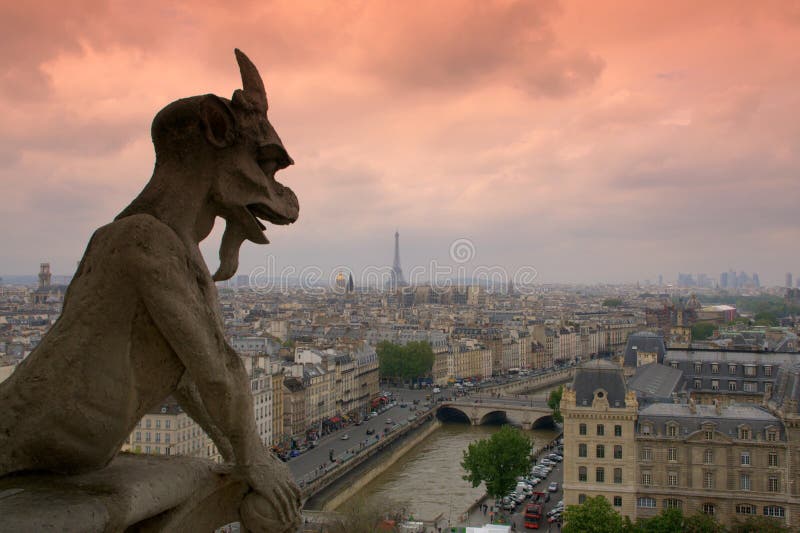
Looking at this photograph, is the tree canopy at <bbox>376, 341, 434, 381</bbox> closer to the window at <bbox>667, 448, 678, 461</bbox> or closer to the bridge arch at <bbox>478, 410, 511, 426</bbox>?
the bridge arch at <bbox>478, 410, 511, 426</bbox>

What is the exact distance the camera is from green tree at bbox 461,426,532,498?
2772 cm

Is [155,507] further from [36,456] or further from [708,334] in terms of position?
[708,334]

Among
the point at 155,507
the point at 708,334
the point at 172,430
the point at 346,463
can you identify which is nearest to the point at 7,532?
the point at 155,507

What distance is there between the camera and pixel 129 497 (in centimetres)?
275

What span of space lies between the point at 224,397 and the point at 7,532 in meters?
0.83

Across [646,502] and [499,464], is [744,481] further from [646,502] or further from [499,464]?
[499,464]

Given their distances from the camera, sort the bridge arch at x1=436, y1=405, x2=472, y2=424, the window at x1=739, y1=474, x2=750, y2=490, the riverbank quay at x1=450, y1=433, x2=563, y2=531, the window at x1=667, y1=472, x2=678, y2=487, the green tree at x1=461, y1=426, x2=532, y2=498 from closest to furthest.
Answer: the window at x1=739, y1=474, x2=750, y2=490 → the window at x1=667, y1=472, x2=678, y2=487 → the riverbank quay at x1=450, y1=433, x2=563, y2=531 → the green tree at x1=461, y1=426, x2=532, y2=498 → the bridge arch at x1=436, y1=405, x2=472, y2=424

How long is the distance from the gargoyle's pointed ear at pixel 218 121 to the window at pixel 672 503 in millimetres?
23123

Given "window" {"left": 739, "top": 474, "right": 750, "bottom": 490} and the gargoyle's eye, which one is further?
"window" {"left": 739, "top": 474, "right": 750, "bottom": 490}

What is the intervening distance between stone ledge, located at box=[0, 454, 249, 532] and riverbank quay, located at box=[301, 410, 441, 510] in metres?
21.8

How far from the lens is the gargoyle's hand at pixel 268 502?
3090 millimetres

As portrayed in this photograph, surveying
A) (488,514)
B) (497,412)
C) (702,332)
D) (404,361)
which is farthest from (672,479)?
(702,332)

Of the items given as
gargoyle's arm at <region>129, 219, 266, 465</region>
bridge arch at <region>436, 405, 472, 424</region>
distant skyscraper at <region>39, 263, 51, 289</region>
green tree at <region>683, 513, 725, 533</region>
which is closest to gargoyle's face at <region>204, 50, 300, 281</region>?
gargoyle's arm at <region>129, 219, 266, 465</region>

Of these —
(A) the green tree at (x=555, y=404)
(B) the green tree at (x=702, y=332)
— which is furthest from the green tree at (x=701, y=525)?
(B) the green tree at (x=702, y=332)
